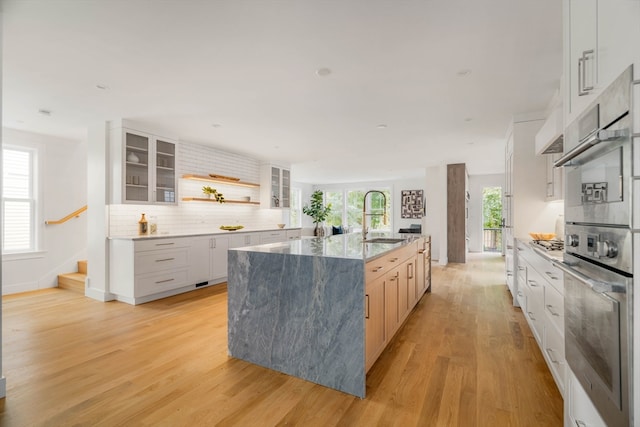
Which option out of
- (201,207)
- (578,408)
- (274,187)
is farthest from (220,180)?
(578,408)

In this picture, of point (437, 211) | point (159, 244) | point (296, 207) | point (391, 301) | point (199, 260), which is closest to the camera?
point (391, 301)

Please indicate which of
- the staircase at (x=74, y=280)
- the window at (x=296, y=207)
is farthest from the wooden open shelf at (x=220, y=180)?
the window at (x=296, y=207)

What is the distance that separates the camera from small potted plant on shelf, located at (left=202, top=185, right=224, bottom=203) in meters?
5.71

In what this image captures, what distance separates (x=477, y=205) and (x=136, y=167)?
371 inches

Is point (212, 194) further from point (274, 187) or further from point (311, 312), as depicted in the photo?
point (311, 312)

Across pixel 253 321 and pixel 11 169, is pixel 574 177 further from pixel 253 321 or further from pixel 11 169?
pixel 11 169

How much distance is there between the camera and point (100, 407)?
191cm

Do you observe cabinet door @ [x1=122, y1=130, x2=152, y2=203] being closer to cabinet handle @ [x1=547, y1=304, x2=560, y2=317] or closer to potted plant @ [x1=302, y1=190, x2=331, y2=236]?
cabinet handle @ [x1=547, y1=304, x2=560, y2=317]

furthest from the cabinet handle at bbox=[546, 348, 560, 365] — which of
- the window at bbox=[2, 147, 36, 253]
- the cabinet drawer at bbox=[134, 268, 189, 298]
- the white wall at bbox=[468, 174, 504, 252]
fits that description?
the white wall at bbox=[468, 174, 504, 252]

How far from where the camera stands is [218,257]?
531 cm

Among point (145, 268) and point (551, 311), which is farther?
point (145, 268)

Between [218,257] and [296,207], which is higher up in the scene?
[296,207]

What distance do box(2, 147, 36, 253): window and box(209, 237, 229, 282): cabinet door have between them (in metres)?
2.86

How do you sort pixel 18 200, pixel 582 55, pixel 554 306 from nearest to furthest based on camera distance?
pixel 582 55 < pixel 554 306 < pixel 18 200
